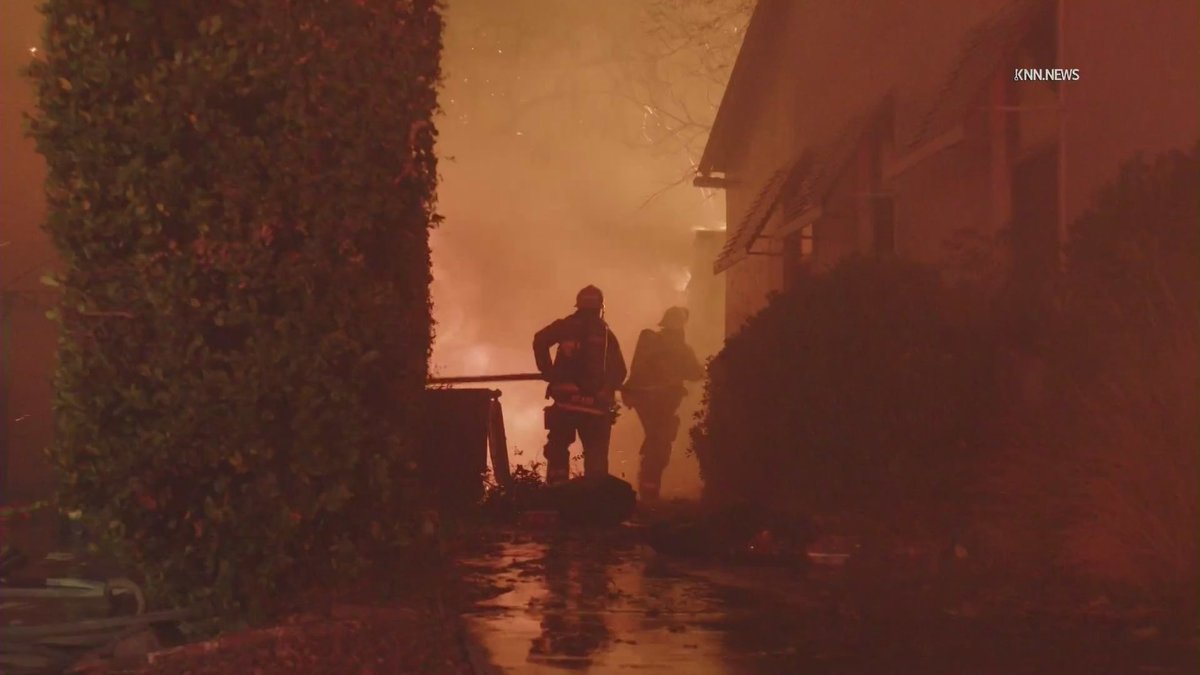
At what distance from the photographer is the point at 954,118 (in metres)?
8.85

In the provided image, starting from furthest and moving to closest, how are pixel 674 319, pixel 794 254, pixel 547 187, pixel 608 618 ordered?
1. pixel 547 187
2. pixel 794 254
3. pixel 674 319
4. pixel 608 618

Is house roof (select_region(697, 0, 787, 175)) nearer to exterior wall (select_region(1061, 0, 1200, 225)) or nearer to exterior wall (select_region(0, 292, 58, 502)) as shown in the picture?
exterior wall (select_region(1061, 0, 1200, 225))

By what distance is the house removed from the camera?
24.6 feet

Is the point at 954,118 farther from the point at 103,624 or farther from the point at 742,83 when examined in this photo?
the point at 742,83

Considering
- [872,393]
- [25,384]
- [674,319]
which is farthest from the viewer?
[674,319]

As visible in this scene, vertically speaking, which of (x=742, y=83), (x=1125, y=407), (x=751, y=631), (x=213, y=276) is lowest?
(x=751, y=631)

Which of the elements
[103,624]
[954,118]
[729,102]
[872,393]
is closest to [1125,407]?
[872,393]

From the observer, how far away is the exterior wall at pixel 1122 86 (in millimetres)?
6879

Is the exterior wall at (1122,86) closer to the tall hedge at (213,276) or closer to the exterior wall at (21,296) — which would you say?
the tall hedge at (213,276)

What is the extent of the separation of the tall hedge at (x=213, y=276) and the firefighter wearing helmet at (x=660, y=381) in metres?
8.47

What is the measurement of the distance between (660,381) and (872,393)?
6.05 m

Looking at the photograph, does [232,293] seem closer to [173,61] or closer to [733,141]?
[173,61]

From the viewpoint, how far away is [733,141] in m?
19.1

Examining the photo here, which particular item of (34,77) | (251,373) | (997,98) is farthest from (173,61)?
(997,98)
